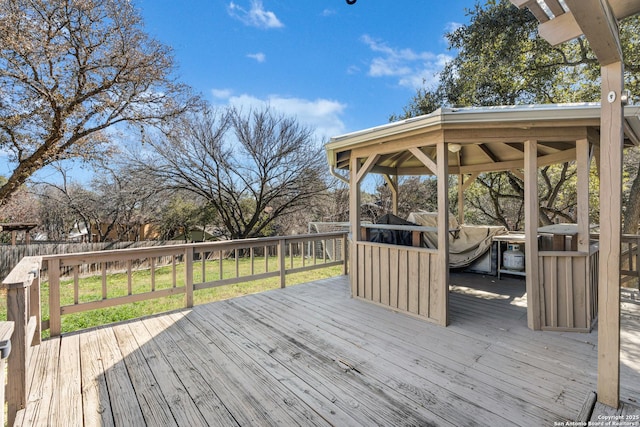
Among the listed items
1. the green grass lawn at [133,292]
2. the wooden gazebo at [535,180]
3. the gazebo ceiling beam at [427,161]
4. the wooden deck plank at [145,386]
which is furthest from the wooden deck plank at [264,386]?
the gazebo ceiling beam at [427,161]

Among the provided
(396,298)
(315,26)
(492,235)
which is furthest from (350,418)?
(315,26)

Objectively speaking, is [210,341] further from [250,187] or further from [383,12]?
[250,187]

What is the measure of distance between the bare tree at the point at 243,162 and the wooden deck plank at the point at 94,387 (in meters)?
8.65

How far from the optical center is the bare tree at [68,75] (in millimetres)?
6191

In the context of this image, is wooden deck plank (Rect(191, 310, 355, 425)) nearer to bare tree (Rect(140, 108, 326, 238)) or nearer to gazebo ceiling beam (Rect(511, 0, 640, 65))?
gazebo ceiling beam (Rect(511, 0, 640, 65))

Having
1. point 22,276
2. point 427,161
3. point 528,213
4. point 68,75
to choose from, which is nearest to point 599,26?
point 427,161

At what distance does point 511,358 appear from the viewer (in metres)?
2.54

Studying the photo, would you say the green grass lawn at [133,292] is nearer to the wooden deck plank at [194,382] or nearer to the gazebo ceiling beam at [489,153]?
the wooden deck plank at [194,382]

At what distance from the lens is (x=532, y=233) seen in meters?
3.13

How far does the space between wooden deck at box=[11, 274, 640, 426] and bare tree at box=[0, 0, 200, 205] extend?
6.62m

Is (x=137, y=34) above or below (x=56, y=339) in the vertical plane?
above

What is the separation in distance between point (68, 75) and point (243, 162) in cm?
564

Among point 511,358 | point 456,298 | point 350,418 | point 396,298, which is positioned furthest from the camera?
point 456,298

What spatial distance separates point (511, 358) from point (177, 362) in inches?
116
